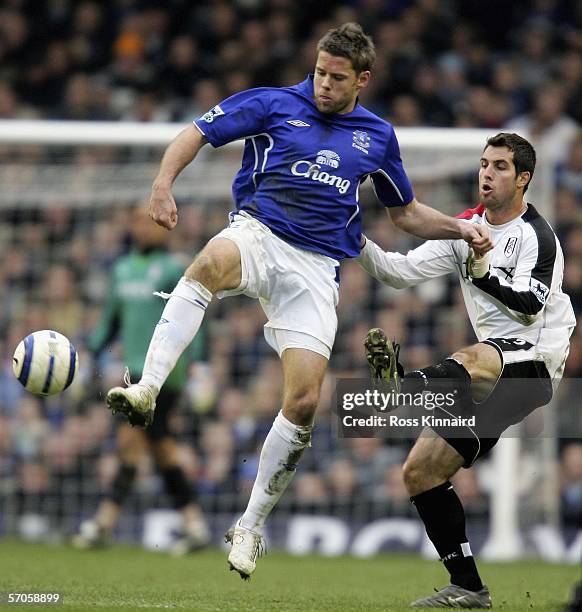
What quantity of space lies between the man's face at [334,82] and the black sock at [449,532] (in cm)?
203

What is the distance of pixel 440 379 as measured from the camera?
20.5 ft

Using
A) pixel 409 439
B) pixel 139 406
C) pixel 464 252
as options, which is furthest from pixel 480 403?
pixel 409 439

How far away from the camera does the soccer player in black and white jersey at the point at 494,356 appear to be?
6.36 metres

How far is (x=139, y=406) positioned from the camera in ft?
18.9

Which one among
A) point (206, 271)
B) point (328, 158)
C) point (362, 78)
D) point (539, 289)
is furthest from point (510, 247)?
point (206, 271)

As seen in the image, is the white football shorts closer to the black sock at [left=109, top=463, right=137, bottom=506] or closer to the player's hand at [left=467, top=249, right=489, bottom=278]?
the player's hand at [left=467, top=249, right=489, bottom=278]

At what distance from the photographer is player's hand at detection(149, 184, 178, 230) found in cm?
604

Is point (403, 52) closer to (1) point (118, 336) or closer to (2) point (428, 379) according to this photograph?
(1) point (118, 336)

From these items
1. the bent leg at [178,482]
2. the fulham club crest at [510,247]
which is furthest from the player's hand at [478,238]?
the bent leg at [178,482]

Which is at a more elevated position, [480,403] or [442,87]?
[442,87]

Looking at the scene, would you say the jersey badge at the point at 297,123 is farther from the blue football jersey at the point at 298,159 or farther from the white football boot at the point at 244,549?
the white football boot at the point at 244,549

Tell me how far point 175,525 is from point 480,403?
17.4 ft

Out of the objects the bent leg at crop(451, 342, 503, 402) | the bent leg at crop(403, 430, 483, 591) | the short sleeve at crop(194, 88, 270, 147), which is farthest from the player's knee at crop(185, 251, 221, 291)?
the bent leg at crop(403, 430, 483, 591)

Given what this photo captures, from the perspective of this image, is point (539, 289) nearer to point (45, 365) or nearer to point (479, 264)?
point (479, 264)
